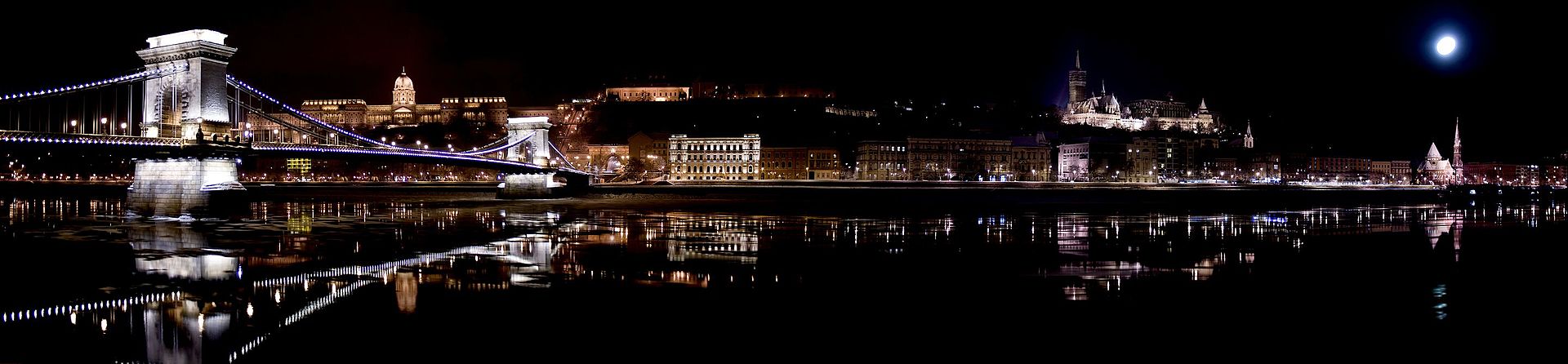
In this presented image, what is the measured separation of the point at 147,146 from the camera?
87.9 ft

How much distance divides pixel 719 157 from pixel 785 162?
265 inches

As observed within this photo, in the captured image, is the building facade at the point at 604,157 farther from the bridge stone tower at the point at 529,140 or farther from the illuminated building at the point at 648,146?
A: the bridge stone tower at the point at 529,140

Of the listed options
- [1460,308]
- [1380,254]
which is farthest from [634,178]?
[1460,308]

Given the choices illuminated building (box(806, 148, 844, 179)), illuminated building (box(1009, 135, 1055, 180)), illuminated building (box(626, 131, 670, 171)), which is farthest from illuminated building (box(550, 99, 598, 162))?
illuminated building (box(1009, 135, 1055, 180))

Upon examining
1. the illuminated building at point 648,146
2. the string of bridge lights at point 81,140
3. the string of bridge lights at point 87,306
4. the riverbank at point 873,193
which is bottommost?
the string of bridge lights at point 87,306

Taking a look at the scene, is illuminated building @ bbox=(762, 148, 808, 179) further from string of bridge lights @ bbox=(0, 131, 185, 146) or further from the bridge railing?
the bridge railing

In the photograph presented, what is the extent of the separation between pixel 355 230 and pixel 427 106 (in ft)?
459

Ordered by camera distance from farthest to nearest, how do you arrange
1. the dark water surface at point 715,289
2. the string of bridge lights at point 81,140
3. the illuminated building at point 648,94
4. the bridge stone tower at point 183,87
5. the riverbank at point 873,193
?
the illuminated building at point 648,94 → the riverbank at point 873,193 → the bridge stone tower at point 183,87 → the string of bridge lights at point 81,140 → the dark water surface at point 715,289

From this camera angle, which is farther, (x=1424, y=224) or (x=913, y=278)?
(x=1424, y=224)

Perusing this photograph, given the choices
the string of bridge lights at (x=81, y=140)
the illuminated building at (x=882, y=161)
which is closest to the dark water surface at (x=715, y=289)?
the string of bridge lights at (x=81, y=140)

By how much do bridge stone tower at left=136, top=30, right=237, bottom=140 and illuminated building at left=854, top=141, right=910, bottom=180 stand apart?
74346 mm

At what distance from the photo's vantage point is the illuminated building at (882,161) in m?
101

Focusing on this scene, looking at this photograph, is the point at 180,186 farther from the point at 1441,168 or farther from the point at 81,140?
the point at 1441,168

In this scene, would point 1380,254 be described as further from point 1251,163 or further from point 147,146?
point 1251,163
